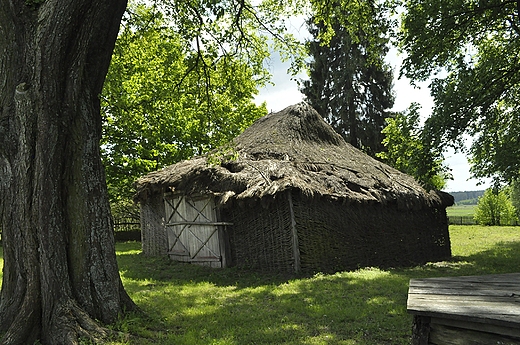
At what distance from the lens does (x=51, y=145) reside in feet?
16.8

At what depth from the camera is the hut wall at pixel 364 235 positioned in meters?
10.7

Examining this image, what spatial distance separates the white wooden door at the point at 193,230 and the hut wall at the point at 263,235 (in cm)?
54

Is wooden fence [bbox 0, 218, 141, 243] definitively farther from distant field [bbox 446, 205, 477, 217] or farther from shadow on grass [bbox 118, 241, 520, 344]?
distant field [bbox 446, 205, 477, 217]

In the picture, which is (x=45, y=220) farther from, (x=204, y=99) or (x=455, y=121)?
(x=455, y=121)

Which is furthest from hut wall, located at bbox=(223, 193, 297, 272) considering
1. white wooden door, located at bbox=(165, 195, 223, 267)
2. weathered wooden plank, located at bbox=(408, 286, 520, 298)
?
weathered wooden plank, located at bbox=(408, 286, 520, 298)

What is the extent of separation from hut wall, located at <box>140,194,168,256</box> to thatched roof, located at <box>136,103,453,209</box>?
0.42m

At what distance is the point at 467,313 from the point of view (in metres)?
2.66

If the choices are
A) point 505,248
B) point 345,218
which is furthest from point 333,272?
point 505,248

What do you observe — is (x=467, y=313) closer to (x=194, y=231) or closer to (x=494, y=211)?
(x=194, y=231)

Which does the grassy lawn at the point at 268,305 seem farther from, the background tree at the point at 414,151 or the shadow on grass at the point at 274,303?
the background tree at the point at 414,151

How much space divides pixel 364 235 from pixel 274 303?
210 inches

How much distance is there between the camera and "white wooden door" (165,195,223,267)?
39.3 ft

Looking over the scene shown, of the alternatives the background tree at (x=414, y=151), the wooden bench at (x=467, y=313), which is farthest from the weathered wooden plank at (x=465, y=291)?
the background tree at (x=414, y=151)

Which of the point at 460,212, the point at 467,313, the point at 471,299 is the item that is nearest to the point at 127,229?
the point at 471,299
